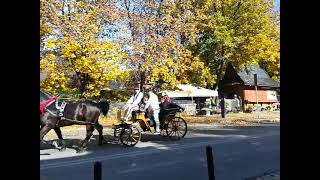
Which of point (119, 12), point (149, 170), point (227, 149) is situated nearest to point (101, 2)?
point (119, 12)

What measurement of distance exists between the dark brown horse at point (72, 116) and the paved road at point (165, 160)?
0.69m

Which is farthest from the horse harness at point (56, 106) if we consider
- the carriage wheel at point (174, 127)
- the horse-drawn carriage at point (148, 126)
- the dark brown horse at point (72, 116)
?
the carriage wheel at point (174, 127)

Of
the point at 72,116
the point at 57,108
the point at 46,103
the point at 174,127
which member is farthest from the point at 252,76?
the point at 46,103

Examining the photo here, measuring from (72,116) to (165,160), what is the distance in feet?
13.8

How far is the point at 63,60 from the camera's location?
2614cm

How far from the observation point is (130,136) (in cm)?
1612

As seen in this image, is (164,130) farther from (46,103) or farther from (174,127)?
(46,103)

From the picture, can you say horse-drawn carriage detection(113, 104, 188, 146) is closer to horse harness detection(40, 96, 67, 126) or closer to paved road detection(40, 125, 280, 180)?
paved road detection(40, 125, 280, 180)

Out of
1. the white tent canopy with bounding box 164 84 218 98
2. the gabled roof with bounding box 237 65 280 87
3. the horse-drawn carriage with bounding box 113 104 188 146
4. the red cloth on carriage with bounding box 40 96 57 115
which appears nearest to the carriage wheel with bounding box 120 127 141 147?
the horse-drawn carriage with bounding box 113 104 188 146

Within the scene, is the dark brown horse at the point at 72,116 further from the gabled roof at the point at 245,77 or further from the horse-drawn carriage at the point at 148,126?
the gabled roof at the point at 245,77

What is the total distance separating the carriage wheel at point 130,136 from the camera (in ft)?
52.6
